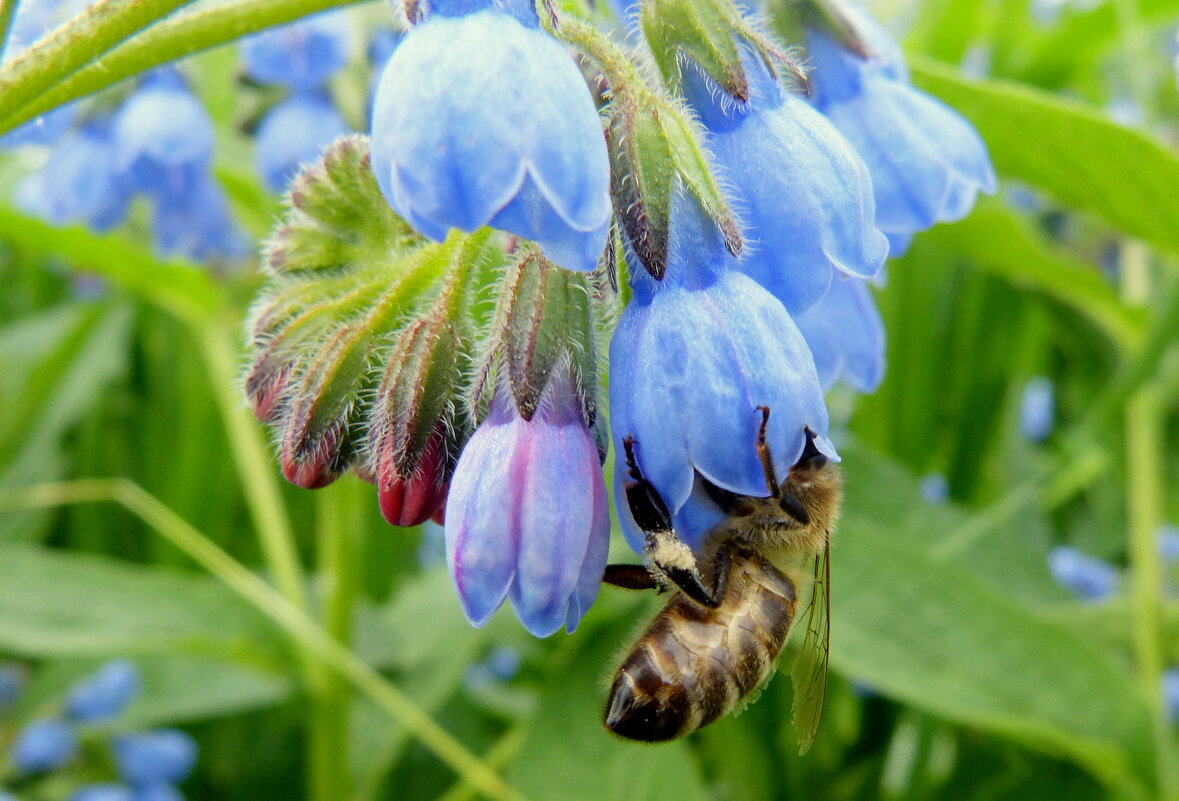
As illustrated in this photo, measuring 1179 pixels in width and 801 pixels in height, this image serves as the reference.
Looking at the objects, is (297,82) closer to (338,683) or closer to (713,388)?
(338,683)

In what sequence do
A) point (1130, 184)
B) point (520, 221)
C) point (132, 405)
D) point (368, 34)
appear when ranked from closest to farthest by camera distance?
point (520, 221)
point (1130, 184)
point (368, 34)
point (132, 405)

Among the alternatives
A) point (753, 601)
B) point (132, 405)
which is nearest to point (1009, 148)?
point (753, 601)

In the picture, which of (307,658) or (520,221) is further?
(307,658)

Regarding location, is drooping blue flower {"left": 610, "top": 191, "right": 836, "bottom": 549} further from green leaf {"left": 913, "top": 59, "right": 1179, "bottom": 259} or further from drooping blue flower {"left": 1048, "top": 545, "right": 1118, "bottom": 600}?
drooping blue flower {"left": 1048, "top": 545, "right": 1118, "bottom": 600}

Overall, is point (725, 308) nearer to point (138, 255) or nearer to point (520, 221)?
point (520, 221)

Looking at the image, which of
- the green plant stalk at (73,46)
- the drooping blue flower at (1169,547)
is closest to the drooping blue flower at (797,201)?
the green plant stalk at (73,46)

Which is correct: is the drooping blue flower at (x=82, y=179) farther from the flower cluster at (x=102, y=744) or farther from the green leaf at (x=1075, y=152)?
the green leaf at (x=1075, y=152)

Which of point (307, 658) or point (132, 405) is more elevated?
point (307, 658)
